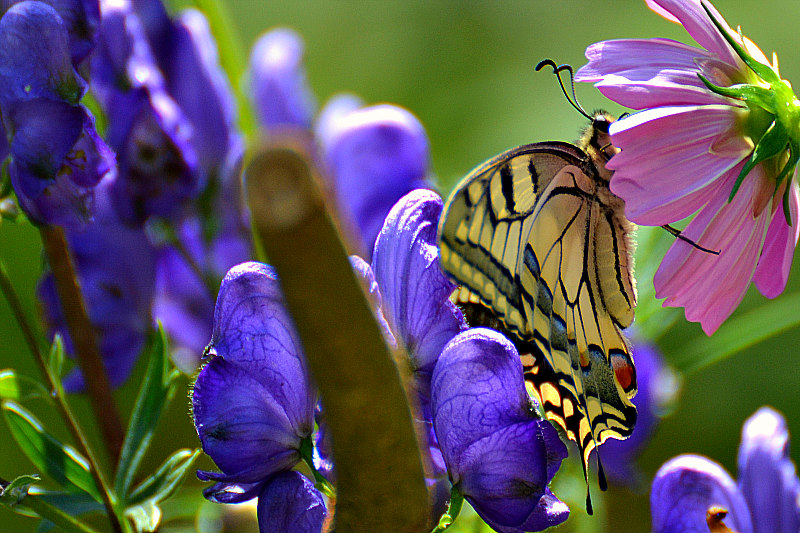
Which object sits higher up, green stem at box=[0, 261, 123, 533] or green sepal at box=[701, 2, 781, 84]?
green sepal at box=[701, 2, 781, 84]

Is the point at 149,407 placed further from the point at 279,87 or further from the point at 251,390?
the point at 279,87

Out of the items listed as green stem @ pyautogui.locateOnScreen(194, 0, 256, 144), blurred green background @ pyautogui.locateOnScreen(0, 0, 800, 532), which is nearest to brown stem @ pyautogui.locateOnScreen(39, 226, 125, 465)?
green stem @ pyautogui.locateOnScreen(194, 0, 256, 144)

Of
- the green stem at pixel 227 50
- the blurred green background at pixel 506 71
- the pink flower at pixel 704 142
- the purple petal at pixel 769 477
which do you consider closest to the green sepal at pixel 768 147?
the pink flower at pixel 704 142

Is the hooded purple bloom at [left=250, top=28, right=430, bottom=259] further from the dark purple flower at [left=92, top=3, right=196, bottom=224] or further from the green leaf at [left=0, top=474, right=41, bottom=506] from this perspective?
the green leaf at [left=0, top=474, right=41, bottom=506]

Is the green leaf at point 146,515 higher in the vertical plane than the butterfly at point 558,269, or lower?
lower

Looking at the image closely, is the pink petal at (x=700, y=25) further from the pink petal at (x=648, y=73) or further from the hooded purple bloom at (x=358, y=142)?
the hooded purple bloom at (x=358, y=142)

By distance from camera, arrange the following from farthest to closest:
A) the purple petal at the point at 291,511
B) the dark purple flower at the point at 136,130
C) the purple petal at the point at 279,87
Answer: the purple petal at the point at 279,87 → the dark purple flower at the point at 136,130 → the purple petal at the point at 291,511

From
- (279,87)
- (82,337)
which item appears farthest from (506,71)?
(82,337)
